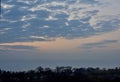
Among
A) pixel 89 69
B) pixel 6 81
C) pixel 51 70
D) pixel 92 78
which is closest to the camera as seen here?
pixel 6 81

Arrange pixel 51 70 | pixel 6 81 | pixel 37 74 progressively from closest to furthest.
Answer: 1. pixel 6 81
2. pixel 37 74
3. pixel 51 70

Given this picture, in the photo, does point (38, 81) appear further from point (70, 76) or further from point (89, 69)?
point (89, 69)

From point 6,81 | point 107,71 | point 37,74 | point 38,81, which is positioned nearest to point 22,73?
point 37,74

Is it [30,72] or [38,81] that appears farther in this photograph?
[30,72]

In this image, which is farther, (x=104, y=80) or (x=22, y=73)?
(x=22, y=73)

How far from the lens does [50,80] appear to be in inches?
2709

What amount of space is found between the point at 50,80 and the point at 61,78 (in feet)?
7.34

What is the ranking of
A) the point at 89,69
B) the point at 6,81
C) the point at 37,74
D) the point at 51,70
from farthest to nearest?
1. the point at 89,69
2. the point at 51,70
3. the point at 37,74
4. the point at 6,81

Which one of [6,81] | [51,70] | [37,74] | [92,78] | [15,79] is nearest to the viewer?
[6,81]

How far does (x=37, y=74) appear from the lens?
79.2m

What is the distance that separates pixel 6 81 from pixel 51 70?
23717 mm

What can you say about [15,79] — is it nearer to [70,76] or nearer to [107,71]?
[70,76]

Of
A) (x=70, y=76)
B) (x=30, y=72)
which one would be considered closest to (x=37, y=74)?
(x=30, y=72)

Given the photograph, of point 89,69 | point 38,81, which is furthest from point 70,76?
point 89,69
